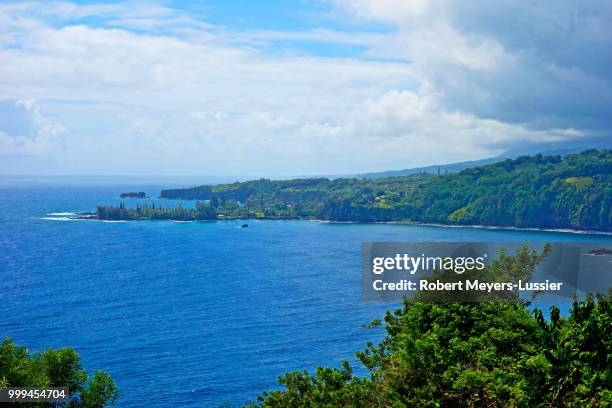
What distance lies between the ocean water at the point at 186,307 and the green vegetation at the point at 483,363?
2459cm

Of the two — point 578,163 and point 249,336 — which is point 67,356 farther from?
point 578,163

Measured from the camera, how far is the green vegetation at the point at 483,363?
15008 mm

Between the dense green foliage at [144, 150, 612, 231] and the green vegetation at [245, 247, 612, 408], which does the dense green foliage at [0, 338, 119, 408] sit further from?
the dense green foliage at [144, 150, 612, 231]

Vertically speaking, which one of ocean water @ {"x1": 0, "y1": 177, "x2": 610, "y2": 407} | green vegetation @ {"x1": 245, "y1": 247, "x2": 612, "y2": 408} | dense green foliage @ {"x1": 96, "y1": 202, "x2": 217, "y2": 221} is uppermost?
green vegetation @ {"x1": 245, "y1": 247, "x2": 612, "y2": 408}

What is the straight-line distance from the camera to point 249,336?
60250 mm

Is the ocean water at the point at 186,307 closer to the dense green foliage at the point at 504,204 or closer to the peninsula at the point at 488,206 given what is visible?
the peninsula at the point at 488,206

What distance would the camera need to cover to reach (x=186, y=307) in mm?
71375

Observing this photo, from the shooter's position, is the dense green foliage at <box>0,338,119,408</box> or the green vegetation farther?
the dense green foliage at <box>0,338,119,408</box>

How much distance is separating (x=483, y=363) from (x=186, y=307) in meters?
56.6

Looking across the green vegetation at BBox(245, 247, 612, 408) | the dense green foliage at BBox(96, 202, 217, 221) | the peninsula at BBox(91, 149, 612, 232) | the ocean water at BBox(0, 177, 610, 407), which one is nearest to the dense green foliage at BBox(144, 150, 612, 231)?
the peninsula at BBox(91, 149, 612, 232)

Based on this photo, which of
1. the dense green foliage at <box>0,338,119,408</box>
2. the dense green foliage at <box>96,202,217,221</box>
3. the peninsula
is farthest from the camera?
the dense green foliage at <box>96,202,217,221</box>

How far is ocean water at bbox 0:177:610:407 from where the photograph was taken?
50.6m

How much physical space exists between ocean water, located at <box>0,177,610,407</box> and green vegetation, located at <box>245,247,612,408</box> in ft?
80.7

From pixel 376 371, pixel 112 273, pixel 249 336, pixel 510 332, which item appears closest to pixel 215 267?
pixel 112 273
